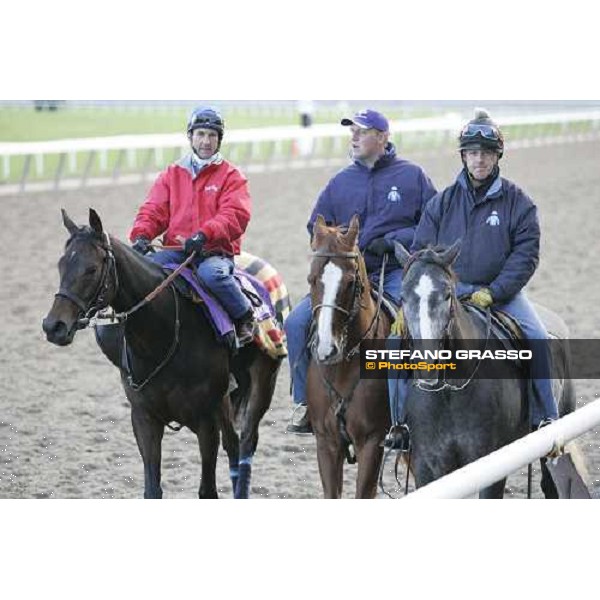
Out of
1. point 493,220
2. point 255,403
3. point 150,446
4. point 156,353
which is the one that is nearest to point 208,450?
point 150,446

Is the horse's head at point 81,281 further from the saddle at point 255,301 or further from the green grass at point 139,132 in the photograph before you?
the green grass at point 139,132

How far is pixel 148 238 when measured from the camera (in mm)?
6645

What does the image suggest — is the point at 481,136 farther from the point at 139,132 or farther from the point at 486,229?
the point at 139,132

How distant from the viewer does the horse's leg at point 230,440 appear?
22.3 feet

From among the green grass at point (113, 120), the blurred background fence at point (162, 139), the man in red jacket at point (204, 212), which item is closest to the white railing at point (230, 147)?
the blurred background fence at point (162, 139)

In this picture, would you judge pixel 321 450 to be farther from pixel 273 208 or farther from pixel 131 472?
pixel 273 208

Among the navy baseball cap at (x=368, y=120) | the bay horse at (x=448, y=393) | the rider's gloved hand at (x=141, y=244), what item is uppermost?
the navy baseball cap at (x=368, y=120)

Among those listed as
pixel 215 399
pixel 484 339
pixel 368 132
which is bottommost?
pixel 215 399

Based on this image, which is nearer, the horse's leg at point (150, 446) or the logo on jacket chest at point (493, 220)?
the logo on jacket chest at point (493, 220)

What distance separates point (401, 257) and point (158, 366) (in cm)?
133

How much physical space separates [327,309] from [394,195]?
0.97 metres

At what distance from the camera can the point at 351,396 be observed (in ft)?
20.2

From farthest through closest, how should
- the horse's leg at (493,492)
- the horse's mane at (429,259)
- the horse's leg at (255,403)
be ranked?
the horse's leg at (255,403) → the horse's leg at (493,492) → the horse's mane at (429,259)
